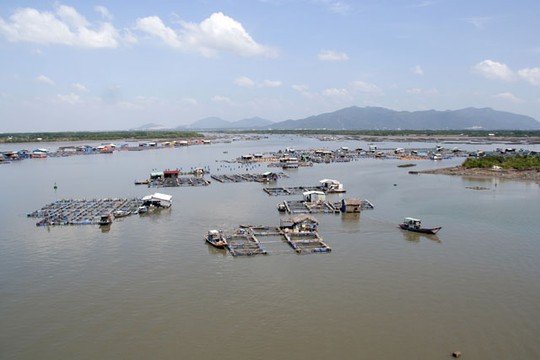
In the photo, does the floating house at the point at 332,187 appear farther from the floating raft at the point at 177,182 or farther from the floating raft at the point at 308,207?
the floating raft at the point at 177,182

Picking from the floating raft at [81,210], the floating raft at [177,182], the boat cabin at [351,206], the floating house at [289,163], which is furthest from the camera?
the floating house at [289,163]

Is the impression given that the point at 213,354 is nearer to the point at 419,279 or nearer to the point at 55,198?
the point at 419,279

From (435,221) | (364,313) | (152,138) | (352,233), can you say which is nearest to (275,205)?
(352,233)

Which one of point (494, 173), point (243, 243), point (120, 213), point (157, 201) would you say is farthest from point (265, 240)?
point (494, 173)

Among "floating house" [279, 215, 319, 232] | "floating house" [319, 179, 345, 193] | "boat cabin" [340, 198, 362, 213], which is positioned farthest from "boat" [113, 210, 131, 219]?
"floating house" [319, 179, 345, 193]

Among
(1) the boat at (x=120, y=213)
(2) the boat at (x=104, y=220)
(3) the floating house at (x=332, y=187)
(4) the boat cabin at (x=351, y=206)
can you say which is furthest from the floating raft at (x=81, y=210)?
(3) the floating house at (x=332, y=187)

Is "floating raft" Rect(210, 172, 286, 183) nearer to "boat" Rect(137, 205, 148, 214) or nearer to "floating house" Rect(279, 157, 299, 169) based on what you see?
"floating house" Rect(279, 157, 299, 169)
